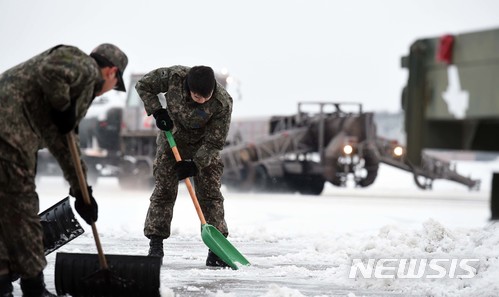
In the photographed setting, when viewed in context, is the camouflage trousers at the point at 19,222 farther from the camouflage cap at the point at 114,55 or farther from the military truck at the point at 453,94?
the military truck at the point at 453,94

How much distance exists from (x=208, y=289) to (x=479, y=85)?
111 inches

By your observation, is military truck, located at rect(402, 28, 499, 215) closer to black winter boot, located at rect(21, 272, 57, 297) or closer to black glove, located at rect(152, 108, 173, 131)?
black winter boot, located at rect(21, 272, 57, 297)

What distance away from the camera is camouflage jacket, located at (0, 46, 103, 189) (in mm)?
4770

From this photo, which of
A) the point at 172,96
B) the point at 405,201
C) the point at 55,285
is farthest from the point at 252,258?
the point at 405,201

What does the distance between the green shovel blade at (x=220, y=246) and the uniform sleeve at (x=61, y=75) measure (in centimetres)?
242

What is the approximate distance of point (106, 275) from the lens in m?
5.33

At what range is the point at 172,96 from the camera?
715cm

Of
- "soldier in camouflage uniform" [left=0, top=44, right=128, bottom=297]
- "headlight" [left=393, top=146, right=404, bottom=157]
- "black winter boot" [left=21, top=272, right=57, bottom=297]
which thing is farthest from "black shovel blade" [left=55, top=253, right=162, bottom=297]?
"headlight" [left=393, top=146, right=404, bottom=157]

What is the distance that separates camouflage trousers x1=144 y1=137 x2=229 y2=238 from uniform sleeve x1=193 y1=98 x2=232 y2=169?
16cm

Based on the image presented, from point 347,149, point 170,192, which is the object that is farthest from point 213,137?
point 347,149

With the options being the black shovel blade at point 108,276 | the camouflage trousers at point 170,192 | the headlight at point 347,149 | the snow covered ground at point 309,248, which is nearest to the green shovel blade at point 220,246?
the snow covered ground at point 309,248

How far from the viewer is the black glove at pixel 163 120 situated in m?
6.98

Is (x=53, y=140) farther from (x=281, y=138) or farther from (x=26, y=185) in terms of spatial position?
(x=281, y=138)

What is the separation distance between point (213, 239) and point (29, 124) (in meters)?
2.44
